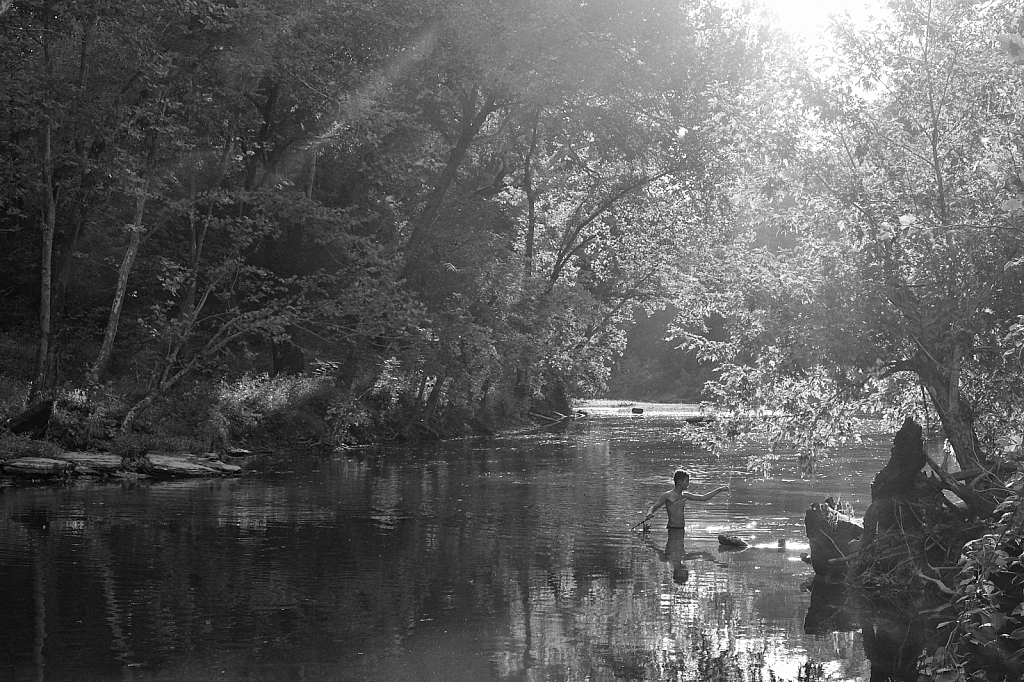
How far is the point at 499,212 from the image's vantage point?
Answer: 41094 millimetres

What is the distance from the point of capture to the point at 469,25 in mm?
29812

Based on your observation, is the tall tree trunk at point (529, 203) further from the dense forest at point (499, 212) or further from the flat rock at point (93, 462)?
the flat rock at point (93, 462)

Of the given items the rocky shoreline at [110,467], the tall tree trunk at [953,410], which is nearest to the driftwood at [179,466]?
the rocky shoreline at [110,467]

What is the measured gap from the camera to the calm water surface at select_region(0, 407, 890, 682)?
10.9m

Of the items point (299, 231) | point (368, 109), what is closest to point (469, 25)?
point (368, 109)

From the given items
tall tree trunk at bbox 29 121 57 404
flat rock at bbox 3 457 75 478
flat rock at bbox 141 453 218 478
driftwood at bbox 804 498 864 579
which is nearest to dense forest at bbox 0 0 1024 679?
tall tree trunk at bbox 29 121 57 404

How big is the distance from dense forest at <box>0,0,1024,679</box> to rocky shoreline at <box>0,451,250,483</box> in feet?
2.59

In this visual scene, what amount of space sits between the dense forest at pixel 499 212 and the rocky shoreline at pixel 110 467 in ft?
2.59

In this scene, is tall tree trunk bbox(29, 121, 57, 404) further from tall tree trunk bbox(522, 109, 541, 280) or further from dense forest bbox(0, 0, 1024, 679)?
tall tree trunk bbox(522, 109, 541, 280)

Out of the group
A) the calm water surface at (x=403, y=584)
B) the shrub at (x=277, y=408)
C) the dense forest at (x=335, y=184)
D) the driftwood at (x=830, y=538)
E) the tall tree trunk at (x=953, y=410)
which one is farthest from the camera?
the shrub at (x=277, y=408)

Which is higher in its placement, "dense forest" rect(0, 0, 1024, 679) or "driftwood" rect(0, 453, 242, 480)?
"dense forest" rect(0, 0, 1024, 679)

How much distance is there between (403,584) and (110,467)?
13.7 meters

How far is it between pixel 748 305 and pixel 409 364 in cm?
1974

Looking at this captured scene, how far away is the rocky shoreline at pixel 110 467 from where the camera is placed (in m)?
24.8
